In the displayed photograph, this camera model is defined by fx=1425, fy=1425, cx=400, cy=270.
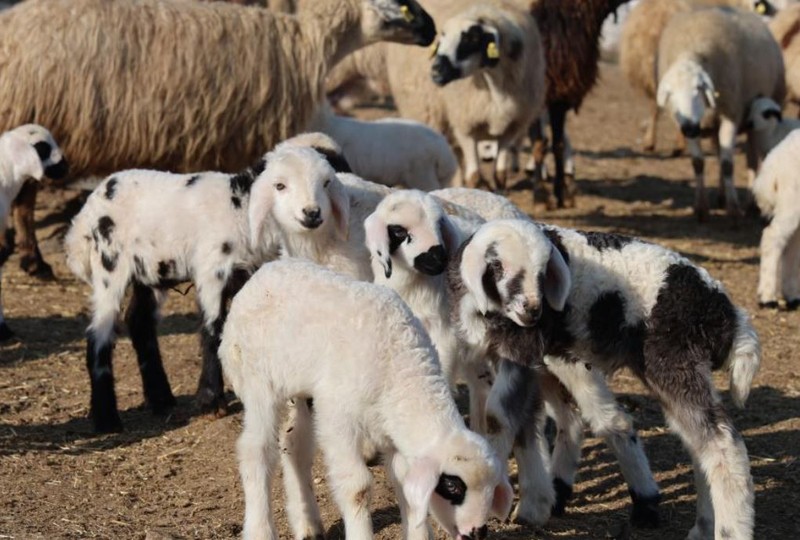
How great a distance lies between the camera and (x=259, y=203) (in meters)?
7.12

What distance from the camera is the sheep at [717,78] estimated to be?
14.2 metres

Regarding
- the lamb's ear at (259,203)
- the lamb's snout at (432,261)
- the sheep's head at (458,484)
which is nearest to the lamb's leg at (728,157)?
the lamb's ear at (259,203)

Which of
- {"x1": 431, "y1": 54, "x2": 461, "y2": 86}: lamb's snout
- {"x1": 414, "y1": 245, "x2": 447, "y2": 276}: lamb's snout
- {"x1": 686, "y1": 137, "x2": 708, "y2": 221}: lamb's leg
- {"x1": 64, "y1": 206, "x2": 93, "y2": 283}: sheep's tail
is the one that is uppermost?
{"x1": 414, "y1": 245, "x2": 447, "y2": 276}: lamb's snout

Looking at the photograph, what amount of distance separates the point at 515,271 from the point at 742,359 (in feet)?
3.41

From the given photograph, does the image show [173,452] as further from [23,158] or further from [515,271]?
[23,158]

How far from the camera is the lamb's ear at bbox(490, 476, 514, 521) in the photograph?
5.18m

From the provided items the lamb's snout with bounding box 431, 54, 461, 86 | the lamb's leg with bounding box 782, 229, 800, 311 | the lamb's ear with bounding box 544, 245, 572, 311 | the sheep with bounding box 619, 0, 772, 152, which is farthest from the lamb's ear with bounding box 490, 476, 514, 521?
the sheep with bounding box 619, 0, 772, 152

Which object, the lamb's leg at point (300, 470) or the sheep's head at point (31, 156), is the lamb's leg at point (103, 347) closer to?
the sheep's head at point (31, 156)

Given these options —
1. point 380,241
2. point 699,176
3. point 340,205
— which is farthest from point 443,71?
point 380,241

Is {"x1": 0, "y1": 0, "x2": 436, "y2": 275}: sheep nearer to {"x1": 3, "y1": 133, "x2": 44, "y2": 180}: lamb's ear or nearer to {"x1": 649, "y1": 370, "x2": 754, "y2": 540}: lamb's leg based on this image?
{"x1": 3, "y1": 133, "x2": 44, "y2": 180}: lamb's ear

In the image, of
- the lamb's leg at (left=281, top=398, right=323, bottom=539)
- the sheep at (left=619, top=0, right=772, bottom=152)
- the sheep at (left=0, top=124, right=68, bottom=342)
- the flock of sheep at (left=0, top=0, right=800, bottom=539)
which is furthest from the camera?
the sheep at (left=619, top=0, right=772, bottom=152)

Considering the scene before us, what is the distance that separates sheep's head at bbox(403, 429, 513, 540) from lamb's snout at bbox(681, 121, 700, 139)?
377 inches

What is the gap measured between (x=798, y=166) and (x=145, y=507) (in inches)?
230

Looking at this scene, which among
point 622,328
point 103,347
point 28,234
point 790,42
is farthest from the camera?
point 790,42
